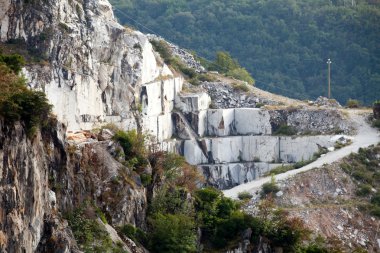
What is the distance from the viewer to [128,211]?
200 ft

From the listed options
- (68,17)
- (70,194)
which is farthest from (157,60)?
(70,194)

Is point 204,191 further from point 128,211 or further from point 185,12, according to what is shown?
point 185,12

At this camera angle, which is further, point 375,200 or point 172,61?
point 172,61

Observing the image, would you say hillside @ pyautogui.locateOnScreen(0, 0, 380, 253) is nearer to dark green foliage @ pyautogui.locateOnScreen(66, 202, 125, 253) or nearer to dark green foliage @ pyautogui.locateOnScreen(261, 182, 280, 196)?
dark green foliage @ pyautogui.locateOnScreen(66, 202, 125, 253)

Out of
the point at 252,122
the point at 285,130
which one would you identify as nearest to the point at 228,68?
the point at 252,122

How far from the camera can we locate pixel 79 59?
223 ft

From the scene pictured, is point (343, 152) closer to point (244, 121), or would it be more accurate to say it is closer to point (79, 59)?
point (244, 121)

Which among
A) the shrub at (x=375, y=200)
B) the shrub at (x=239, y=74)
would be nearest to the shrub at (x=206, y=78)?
the shrub at (x=239, y=74)

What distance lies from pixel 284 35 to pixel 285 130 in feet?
158

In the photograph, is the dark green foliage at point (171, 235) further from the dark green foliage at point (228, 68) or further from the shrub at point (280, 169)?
the dark green foliage at point (228, 68)

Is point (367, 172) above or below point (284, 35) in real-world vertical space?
below

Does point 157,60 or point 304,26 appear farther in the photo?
point 304,26

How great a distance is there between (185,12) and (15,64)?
76.8 metres

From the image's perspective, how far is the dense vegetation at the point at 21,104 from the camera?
5203 centimetres
